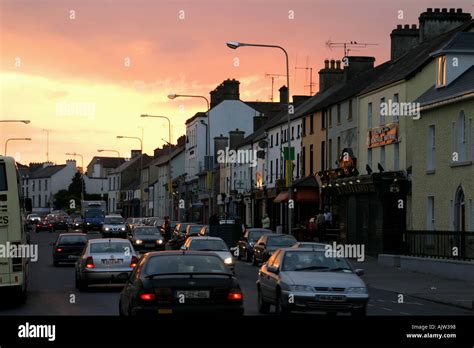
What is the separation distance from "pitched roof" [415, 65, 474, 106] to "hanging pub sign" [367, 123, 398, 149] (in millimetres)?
5077

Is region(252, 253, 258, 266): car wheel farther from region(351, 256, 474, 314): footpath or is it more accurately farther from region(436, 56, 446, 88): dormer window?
region(436, 56, 446, 88): dormer window

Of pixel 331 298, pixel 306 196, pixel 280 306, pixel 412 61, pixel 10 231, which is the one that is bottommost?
pixel 280 306

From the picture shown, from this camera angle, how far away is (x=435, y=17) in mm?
54844

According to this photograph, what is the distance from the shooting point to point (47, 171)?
181 m

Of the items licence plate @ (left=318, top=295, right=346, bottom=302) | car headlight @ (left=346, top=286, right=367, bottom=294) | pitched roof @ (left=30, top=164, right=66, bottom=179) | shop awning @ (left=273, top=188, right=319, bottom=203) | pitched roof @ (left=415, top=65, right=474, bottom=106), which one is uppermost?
pitched roof @ (left=30, top=164, right=66, bottom=179)

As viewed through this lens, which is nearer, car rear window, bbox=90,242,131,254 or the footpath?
the footpath

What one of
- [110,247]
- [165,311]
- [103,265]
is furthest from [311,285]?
[110,247]

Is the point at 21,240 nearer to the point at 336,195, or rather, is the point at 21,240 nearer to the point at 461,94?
the point at 461,94

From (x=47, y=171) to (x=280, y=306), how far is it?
164200 millimetres

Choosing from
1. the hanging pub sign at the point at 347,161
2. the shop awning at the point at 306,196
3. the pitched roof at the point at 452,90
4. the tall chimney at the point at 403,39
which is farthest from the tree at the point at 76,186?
the pitched roof at the point at 452,90

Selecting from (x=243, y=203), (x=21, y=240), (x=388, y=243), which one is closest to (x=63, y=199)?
(x=243, y=203)

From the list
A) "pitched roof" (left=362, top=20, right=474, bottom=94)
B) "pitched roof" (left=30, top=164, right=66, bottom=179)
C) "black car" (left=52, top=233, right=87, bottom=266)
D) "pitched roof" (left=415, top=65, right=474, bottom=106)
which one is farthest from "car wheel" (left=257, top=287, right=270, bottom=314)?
"pitched roof" (left=30, top=164, right=66, bottom=179)

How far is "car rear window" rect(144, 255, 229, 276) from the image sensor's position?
16953mm

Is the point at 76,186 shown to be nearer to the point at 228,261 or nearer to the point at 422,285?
the point at 228,261
